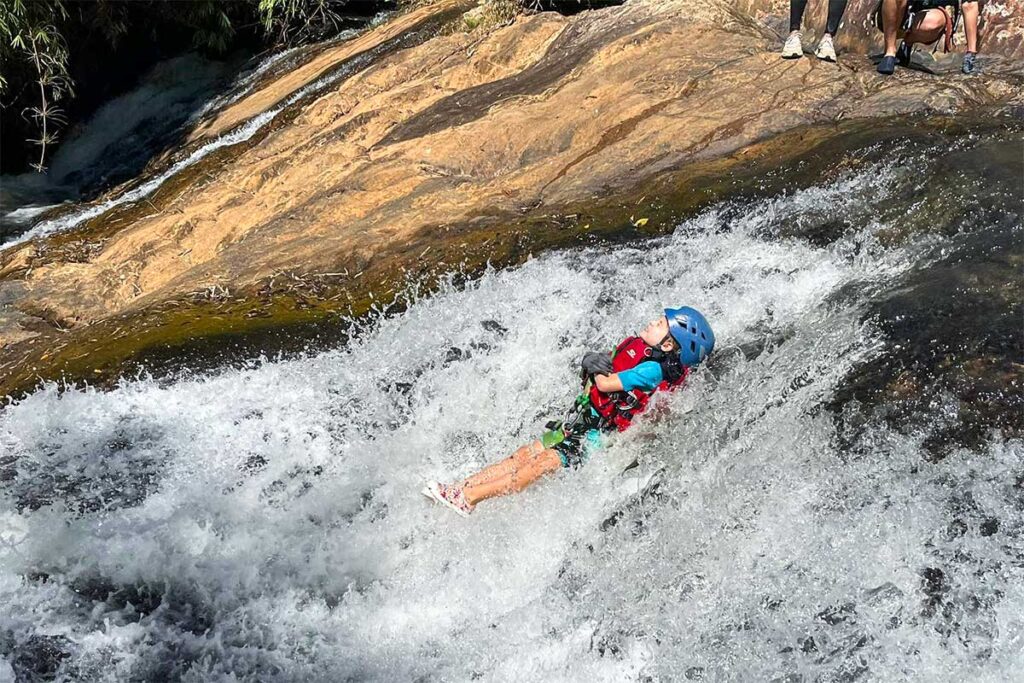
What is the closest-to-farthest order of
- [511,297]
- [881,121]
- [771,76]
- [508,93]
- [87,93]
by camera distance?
[511,297], [881,121], [771,76], [508,93], [87,93]

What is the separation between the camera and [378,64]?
9000mm

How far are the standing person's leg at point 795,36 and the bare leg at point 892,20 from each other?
0.71 metres

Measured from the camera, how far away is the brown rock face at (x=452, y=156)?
662 cm

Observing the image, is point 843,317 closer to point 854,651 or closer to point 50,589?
point 854,651

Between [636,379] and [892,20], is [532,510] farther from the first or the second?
[892,20]

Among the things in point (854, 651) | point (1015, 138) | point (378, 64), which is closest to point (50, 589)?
point (854, 651)

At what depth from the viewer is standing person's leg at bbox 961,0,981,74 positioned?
725 centimetres

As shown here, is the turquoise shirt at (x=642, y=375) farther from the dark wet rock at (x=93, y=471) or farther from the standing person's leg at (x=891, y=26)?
the standing person's leg at (x=891, y=26)

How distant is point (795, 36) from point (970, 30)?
147 cm

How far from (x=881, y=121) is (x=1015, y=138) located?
0.96 meters

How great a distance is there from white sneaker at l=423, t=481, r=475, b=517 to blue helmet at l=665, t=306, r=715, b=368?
152cm

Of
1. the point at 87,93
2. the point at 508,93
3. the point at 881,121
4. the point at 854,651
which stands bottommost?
the point at 854,651

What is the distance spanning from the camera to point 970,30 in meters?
7.33

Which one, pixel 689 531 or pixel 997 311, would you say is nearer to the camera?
pixel 689 531
